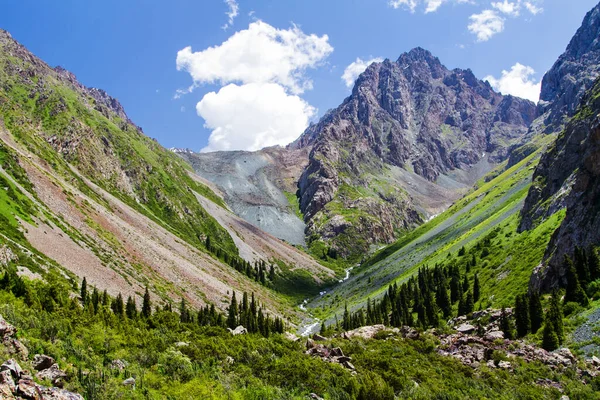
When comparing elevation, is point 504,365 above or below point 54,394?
below

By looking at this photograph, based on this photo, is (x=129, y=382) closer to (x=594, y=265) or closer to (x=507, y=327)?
(x=507, y=327)

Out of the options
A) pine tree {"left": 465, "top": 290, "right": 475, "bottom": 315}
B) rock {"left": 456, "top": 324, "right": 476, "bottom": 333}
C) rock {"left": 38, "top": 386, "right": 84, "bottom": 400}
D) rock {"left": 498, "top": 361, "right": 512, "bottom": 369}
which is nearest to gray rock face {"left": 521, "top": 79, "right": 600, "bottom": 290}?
rock {"left": 456, "top": 324, "right": 476, "bottom": 333}

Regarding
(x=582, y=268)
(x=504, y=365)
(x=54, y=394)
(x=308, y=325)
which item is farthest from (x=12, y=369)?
(x=308, y=325)

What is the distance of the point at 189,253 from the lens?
466 ft

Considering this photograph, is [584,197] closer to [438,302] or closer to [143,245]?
[438,302]

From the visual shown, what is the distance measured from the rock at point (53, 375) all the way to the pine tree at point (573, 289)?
6008 centimetres

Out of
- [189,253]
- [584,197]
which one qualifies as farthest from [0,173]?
[584,197]

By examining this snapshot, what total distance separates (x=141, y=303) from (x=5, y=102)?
150 metres

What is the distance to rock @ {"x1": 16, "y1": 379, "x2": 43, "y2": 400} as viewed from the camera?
18453mm

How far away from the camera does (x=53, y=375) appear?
24.9 m

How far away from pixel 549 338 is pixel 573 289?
40.4ft

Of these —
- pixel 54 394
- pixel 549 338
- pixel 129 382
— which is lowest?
pixel 129 382

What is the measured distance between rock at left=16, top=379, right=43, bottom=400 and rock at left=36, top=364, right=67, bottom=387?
199 inches

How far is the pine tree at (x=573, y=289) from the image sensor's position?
5534 cm
